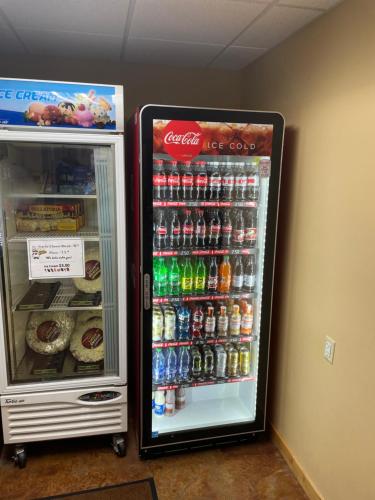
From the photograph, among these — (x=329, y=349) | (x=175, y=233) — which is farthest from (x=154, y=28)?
(x=329, y=349)

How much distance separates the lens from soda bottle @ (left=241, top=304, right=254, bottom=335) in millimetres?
2391

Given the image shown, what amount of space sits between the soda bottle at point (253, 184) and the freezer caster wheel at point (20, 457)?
2.05 m

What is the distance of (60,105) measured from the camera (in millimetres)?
1922

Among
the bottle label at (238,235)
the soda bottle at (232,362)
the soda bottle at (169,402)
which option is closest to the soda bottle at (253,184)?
A: the bottle label at (238,235)

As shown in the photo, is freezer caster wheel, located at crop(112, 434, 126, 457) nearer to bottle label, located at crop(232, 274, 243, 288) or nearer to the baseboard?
the baseboard

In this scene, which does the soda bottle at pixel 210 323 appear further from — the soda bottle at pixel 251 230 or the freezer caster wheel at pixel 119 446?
the freezer caster wheel at pixel 119 446

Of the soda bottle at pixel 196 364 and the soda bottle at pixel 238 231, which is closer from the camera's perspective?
the soda bottle at pixel 238 231

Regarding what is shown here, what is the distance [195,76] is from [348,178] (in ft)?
5.33

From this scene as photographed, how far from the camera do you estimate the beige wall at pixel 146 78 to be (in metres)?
2.62

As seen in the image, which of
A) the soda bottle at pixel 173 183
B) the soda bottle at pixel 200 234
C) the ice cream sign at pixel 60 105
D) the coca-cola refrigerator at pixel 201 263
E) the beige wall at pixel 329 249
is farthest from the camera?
the soda bottle at pixel 200 234

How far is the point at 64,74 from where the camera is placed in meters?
2.65

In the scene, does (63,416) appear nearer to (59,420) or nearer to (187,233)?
(59,420)

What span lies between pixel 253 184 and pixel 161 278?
2.61ft

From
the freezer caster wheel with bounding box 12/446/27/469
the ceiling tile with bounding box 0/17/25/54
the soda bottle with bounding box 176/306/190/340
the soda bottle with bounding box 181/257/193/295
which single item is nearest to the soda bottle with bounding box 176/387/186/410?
the soda bottle with bounding box 176/306/190/340
